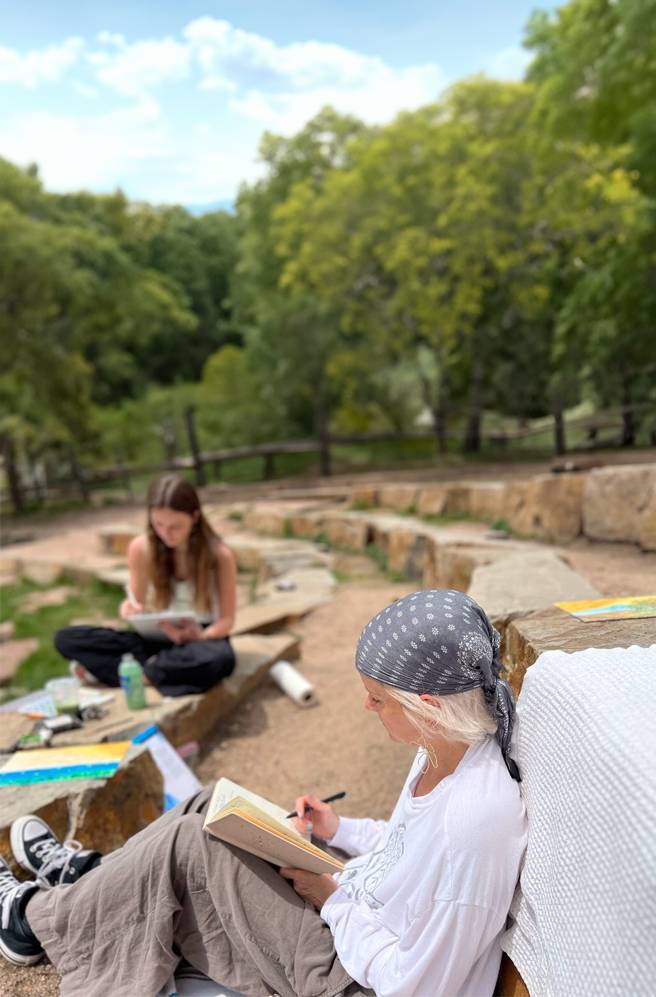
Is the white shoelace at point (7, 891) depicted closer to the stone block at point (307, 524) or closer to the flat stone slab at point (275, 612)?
the flat stone slab at point (275, 612)

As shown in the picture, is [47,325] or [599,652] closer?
[599,652]

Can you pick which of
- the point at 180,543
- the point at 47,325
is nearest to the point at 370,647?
the point at 180,543

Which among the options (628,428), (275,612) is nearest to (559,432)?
(628,428)

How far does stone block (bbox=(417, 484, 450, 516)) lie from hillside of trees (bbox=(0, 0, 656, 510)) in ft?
13.0

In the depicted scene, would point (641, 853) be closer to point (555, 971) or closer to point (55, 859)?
point (555, 971)

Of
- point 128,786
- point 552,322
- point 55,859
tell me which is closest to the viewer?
Answer: point 55,859

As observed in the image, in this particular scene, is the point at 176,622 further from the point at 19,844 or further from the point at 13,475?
the point at 13,475

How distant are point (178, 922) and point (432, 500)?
6.57m

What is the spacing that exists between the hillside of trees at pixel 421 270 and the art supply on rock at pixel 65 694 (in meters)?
7.64

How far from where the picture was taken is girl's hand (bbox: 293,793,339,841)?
73.9 inches

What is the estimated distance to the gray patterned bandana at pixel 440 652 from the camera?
1.36 metres

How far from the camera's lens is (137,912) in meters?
1.71

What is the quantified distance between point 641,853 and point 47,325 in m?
13.3

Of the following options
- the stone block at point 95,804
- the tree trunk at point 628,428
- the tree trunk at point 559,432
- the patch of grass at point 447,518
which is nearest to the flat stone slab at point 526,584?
the stone block at point 95,804
